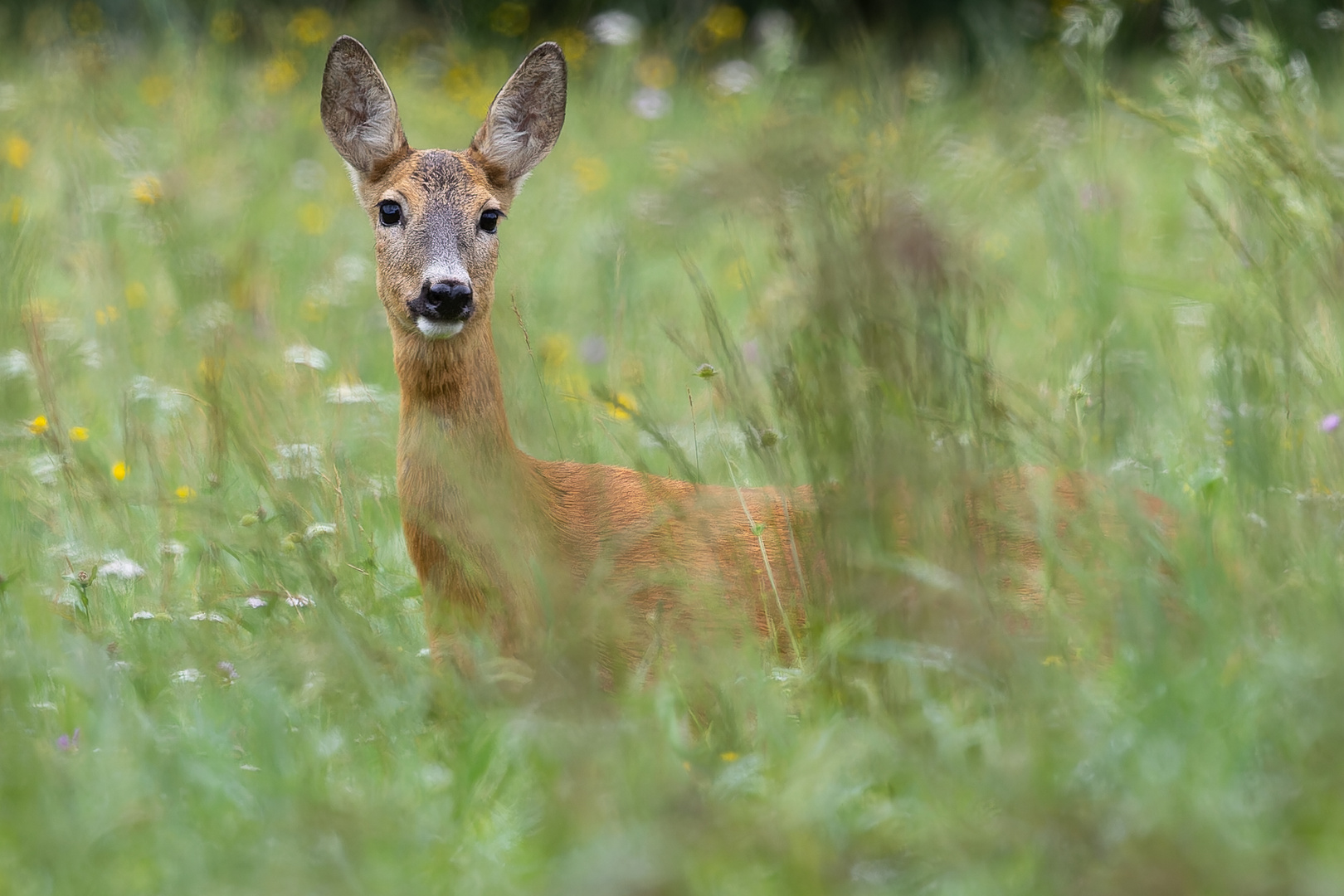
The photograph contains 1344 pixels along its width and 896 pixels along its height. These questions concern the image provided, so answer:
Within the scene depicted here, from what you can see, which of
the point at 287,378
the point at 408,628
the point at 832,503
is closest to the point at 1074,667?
the point at 832,503

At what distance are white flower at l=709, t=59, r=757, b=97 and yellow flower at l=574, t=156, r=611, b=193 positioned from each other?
0.85 meters

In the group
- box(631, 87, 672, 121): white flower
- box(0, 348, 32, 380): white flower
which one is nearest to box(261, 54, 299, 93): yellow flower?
box(631, 87, 672, 121): white flower

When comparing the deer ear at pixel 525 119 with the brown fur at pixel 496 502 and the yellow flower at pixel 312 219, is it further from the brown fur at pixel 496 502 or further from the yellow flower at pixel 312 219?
the yellow flower at pixel 312 219

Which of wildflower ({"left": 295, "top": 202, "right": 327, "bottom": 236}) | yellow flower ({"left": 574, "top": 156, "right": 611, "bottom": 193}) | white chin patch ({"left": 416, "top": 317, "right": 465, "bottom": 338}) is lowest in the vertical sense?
wildflower ({"left": 295, "top": 202, "right": 327, "bottom": 236})

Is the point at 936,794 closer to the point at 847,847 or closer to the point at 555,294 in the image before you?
the point at 847,847

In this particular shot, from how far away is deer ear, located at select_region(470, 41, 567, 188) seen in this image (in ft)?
13.8

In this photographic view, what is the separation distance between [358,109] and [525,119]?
0.48m

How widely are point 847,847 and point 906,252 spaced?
0.88 metres

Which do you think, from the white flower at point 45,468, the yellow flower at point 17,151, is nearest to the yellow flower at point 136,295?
the yellow flower at point 17,151

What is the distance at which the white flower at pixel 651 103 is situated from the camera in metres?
8.16

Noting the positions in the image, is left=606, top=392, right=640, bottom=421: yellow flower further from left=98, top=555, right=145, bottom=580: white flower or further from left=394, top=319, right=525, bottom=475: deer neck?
left=98, top=555, right=145, bottom=580: white flower

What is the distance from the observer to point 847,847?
2088 millimetres

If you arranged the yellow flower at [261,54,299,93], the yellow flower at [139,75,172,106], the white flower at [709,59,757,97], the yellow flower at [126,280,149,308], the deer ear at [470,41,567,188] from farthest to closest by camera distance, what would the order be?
the yellow flower at [261,54,299,93]
the yellow flower at [139,75,172,106]
the white flower at [709,59,757,97]
the yellow flower at [126,280,149,308]
the deer ear at [470,41,567,188]

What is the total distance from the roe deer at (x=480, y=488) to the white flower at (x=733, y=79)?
244 centimetres
